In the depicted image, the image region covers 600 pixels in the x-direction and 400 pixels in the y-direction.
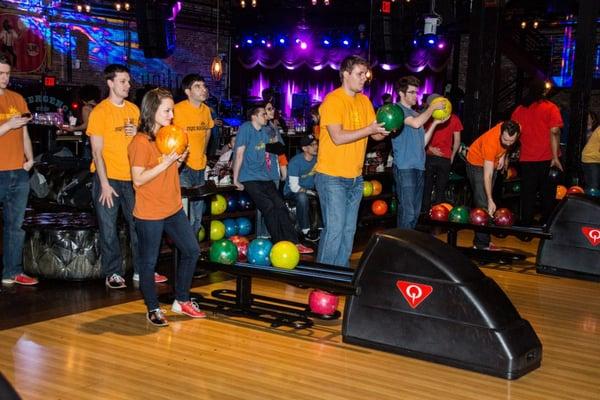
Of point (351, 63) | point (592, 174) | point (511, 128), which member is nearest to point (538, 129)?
point (511, 128)

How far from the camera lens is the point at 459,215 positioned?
793cm

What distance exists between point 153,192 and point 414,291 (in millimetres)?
1703

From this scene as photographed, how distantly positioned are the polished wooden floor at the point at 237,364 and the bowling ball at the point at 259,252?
502 mm

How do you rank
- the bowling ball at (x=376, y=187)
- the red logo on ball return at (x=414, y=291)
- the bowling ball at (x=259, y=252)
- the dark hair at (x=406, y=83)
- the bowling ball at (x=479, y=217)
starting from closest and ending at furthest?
the red logo on ball return at (x=414, y=291), the bowling ball at (x=259, y=252), the dark hair at (x=406, y=83), the bowling ball at (x=479, y=217), the bowling ball at (x=376, y=187)

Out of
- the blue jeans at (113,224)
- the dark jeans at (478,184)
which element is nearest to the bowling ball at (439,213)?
the dark jeans at (478,184)

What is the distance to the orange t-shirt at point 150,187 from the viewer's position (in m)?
4.94

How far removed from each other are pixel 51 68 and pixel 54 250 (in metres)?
12.8

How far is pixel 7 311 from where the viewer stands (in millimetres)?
5434

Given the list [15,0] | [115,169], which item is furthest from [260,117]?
[15,0]

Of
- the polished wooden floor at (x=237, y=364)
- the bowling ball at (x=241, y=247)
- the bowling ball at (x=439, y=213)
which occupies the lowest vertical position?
the polished wooden floor at (x=237, y=364)

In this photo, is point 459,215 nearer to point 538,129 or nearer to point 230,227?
point 538,129

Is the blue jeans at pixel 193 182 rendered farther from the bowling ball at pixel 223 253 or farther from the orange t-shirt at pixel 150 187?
the orange t-shirt at pixel 150 187

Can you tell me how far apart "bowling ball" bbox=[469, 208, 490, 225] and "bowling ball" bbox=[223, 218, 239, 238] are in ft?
8.49

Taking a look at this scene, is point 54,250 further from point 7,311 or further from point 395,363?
point 395,363
